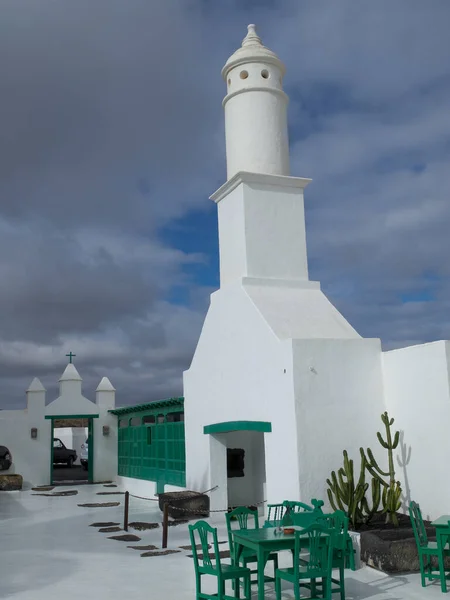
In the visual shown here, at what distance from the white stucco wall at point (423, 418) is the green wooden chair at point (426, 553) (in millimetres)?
1627

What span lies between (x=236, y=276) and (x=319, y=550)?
23.1 ft

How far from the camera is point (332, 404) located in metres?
10.3

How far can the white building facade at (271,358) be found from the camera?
10.1 meters

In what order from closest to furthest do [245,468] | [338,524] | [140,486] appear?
[338,524] → [245,468] → [140,486]

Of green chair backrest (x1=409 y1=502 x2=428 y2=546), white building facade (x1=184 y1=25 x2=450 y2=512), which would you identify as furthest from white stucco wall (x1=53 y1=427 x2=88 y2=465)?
green chair backrest (x1=409 y1=502 x2=428 y2=546)

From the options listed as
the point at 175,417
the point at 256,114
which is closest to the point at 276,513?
the point at 175,417

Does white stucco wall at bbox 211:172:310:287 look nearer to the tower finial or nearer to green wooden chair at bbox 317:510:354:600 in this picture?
the tower finial

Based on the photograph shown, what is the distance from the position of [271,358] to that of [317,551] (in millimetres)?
4699

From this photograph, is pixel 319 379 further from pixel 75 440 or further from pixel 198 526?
pixel 75 440

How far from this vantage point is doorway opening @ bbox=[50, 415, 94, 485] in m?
22.5

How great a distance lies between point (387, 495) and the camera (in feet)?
31.2

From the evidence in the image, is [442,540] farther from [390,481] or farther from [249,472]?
[249,472]

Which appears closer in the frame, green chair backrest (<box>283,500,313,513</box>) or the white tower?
green chair backrest (<box>283,500,313,513</box>)

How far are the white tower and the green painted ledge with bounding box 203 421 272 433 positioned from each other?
5.15 m
